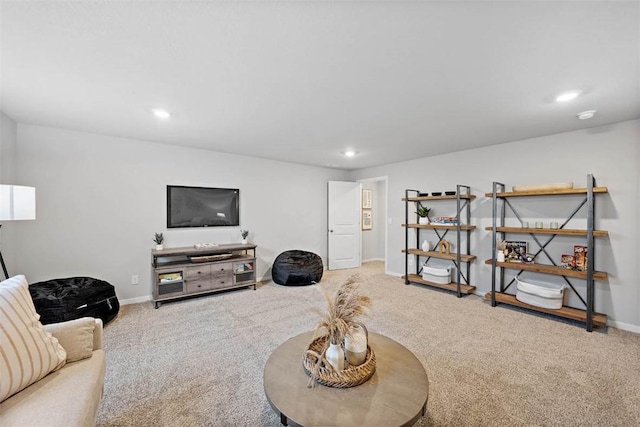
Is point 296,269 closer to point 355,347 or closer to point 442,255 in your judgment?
point 442,255

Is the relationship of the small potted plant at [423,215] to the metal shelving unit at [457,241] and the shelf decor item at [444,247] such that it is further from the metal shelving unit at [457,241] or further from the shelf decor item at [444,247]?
the shelf decor item at [444,247]

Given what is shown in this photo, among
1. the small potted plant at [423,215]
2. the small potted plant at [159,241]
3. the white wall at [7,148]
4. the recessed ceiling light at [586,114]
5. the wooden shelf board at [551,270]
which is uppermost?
the recessed ceiling light at [586,114]

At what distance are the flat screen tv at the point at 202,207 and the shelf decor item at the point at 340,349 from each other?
11.3 ft

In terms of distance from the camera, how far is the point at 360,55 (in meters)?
1.71

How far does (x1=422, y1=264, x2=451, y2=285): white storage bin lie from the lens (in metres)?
4.29

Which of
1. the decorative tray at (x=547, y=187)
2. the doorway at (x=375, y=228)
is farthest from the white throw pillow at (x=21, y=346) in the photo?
the doorway at (x=375, y=228)

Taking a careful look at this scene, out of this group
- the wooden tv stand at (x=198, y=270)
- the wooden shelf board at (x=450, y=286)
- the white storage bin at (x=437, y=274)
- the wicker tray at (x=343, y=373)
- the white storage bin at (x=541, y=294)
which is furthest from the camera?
the white storage bin at (x=437, y=274)

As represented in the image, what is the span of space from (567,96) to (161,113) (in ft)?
12.3

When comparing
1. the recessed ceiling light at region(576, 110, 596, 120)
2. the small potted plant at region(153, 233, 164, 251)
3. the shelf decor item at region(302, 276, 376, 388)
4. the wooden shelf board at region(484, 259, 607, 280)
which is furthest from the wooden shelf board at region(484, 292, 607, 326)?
the small potted plant at region(153, 233, 164, 251)

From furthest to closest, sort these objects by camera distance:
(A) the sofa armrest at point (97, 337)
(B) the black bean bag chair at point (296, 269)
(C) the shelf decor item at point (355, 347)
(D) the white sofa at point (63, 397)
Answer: (B) the black bean bag chair at point (296, 269) → (A) the sofa armrest at point (97, 337) → (C) the shelf decor item at point (355, 347) → (D) the white sofa at point (63, 397)

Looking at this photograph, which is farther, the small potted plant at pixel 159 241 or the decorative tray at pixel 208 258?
the decorative tray at pixel 208 258

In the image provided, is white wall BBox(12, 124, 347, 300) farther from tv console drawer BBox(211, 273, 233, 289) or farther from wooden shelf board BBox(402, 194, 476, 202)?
wooden shelf board BBox(402, 194, 476, 202)

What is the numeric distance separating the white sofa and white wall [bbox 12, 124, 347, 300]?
2.48 metres

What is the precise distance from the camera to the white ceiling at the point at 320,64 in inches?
53.7
